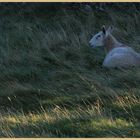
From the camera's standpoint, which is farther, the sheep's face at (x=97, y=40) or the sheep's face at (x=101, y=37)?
the sheep's face at (x=101, y=37)

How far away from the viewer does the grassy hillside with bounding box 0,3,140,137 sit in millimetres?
7531

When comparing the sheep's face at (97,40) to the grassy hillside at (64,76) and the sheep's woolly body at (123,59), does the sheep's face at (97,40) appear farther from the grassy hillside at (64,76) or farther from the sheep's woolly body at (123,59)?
the sheep's woolly body at (123,59)

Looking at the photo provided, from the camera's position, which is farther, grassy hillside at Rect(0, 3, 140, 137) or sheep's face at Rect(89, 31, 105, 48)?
sheep's face at Rect(89, 31, 105, 48)

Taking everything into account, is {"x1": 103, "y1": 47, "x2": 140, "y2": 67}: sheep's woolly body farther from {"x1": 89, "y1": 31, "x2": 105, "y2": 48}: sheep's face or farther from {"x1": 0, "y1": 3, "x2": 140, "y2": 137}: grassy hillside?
{"x1": 89, "y1": 31, "x2": 105, "y2": 48}: sheep's face

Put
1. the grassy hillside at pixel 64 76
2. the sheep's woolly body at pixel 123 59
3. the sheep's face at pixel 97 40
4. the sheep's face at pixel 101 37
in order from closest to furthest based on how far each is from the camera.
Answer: the grassy hillside at pixel 64 76 → the sheep's woolly body at pixel 123 59 → the sheep's face at pixel 97 40 → the sheep's face at pixel 101 37

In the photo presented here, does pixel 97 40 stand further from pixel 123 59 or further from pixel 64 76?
pixel 64 76

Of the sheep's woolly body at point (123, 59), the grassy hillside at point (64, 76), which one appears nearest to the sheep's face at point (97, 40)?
the grassy hillside at point (64, 76)

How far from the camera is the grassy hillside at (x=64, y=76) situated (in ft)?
24.7

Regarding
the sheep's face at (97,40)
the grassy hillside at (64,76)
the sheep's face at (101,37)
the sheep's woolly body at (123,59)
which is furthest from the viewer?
the sheep's face at (101,37)

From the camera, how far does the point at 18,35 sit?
52.2ft

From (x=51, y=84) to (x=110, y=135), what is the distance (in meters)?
3.88

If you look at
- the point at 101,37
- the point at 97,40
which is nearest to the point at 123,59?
the point at 97,40

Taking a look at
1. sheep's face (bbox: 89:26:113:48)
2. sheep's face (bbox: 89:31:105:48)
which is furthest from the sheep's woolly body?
sheep's face (bbox: 89:26:113:48)

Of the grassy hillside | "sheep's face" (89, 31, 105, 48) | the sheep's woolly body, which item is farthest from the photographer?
"sheep's face" (89, 31, 105, 48)
